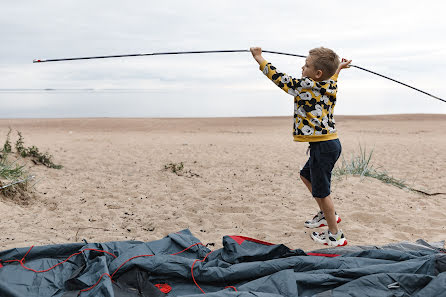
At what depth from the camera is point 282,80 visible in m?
3.52

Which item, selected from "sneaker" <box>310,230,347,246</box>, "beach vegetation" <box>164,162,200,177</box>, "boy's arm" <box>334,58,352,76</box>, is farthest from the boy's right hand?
"beach vegetation" <box>164,162,200,177</box>

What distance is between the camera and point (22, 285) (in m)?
2.96

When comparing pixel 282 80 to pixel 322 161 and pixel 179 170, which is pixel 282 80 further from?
pixel 179 170

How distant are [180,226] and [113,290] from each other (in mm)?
1690

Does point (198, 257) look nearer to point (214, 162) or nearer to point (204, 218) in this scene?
point (204, 218)

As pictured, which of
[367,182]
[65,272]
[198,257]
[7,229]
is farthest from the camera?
[367,182]

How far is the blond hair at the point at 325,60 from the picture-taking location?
3514 millimetres

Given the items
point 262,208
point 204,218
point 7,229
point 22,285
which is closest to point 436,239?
point 262,208

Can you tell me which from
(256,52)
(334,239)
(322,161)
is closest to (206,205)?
(334,239)

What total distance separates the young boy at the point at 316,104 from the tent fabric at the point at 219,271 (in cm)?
73

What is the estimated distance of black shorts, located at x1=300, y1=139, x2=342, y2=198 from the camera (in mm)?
3609

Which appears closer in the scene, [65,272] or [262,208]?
[65,272]

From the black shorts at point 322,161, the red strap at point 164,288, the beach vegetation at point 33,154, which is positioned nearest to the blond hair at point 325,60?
the black shorts at point 322,161

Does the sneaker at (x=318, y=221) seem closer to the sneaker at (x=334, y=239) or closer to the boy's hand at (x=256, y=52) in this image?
the sneaker at (x=334, y=239)
